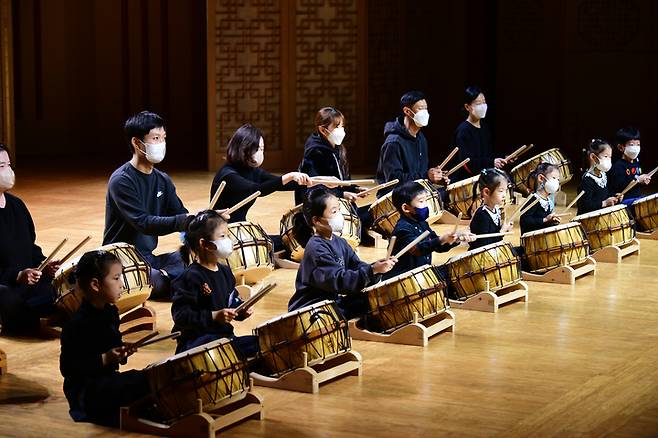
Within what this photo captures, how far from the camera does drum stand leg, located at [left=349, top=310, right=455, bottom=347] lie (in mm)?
5801

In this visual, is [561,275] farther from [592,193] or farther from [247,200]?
A: [247,200]

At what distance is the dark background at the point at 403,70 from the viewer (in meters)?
13.4

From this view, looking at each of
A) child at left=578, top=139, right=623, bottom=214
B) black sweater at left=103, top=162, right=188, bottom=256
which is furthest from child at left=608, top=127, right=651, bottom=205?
black sweater at left=103, top=162, right=188, bottom=256

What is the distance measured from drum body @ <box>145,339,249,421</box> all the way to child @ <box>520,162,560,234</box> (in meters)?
3.21

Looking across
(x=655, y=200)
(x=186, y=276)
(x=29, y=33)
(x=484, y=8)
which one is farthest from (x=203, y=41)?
(x=186, y=276)

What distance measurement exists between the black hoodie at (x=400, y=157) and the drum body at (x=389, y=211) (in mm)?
168

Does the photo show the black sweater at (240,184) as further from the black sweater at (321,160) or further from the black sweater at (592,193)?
the black sweater at (592,193)

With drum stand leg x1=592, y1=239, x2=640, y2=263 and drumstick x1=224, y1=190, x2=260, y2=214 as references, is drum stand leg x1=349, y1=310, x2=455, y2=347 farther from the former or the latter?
drum stand leg x1=592, y1=239, x2=640, y2=263

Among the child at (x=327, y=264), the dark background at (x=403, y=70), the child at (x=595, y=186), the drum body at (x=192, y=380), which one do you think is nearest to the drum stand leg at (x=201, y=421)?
the drum body at (x=192, y=380)

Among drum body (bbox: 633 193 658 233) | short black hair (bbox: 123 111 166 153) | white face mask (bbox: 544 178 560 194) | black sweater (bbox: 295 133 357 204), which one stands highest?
short black hair (bbox: 123 111 166 153)

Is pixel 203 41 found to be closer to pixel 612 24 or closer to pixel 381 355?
pixel 612 24

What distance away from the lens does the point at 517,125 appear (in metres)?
14.0

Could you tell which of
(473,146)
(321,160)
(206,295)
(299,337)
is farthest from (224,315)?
(473,146)

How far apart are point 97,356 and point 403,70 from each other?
940 cm
